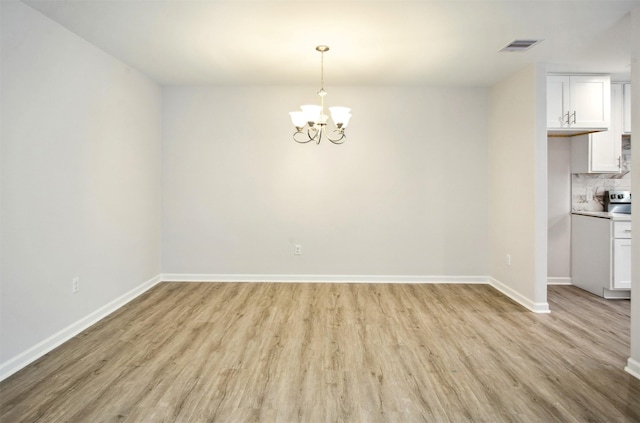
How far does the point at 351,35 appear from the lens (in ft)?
10.4

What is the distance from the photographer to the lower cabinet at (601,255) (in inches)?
165

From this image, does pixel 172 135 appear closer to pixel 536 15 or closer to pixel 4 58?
pixel 4 58

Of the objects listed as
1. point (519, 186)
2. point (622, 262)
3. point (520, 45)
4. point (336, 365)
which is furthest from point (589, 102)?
point (336, 365)

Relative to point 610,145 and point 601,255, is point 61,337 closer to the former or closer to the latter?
point 601,255

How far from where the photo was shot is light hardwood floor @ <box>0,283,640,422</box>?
2.15 metres

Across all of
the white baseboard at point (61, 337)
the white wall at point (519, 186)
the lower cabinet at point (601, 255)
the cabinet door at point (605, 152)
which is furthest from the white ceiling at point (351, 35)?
the white baseboard at point (61, 337)

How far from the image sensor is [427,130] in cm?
493

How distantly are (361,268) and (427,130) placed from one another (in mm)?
1970

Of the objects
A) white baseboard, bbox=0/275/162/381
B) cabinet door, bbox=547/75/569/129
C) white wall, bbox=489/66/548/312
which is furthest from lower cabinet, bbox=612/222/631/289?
white baseboard, bbox=0/275/162/381

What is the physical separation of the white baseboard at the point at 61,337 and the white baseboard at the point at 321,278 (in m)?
0.65

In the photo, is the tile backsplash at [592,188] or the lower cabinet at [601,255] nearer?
the lower cabinet at [601,255]

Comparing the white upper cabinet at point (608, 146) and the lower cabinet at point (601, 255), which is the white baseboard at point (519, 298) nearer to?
the lower cabinet at point (601, 255)

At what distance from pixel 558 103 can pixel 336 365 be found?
144 inches

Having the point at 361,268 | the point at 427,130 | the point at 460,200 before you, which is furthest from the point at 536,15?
the point at 361,268
